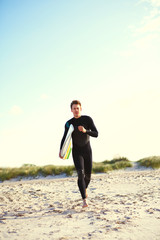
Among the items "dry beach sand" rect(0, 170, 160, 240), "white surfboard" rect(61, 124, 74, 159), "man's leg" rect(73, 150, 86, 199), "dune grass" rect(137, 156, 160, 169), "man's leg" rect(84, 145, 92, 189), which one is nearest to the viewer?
"dry beach sand" rect(0, 170, 160, 240)

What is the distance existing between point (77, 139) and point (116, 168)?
894 cm

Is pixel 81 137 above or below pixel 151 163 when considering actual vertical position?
above

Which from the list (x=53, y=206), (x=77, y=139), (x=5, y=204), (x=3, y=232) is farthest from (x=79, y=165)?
(x=5, y=204)

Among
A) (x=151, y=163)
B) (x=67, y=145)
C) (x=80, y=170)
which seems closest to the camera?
(x=80, y=170)

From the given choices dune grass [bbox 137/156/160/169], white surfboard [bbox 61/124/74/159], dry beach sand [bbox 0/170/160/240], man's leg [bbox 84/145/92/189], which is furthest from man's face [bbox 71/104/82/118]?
dune grass [bbox 137/156/160/169]

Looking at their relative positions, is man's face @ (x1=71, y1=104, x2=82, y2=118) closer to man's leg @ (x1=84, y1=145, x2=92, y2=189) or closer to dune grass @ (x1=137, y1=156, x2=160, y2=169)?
man's leg @ (x1=84, y1=145, x2=92, y2=189)

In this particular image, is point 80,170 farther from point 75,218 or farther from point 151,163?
point 151,163

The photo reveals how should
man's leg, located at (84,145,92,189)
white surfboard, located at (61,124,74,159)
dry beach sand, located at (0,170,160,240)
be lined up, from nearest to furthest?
1. dry beach sand, located at (0,170,160,240)
2. white surfboard, located at (61,124,74,159)
3. man's leg, located at (84,145,92,189)

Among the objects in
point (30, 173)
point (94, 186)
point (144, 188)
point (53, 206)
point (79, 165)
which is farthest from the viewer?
point (30, 173)

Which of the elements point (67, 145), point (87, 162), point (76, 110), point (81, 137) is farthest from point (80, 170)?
point (76, 110)

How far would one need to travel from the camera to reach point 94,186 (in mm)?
9250

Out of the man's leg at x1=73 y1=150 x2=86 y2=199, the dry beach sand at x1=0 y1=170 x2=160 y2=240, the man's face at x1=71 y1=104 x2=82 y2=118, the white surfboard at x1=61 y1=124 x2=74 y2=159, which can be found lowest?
the dry beach sand at x1=0 y1=170 x2=160 y2=240

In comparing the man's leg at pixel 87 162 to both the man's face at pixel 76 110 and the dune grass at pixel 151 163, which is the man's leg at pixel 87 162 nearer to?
the man's face at pixel 76 110

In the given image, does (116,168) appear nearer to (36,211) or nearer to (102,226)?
(36,211)
